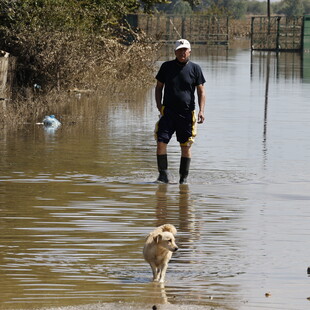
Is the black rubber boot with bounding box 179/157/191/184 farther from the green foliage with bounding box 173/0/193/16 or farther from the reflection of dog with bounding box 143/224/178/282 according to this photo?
the green foliage with bounding box 173/0/193/16

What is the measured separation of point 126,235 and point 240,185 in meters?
3.63

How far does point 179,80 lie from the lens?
12.1 metres

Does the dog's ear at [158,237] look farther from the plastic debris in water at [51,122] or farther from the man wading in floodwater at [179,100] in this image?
the plastic debris in water at [51,122]

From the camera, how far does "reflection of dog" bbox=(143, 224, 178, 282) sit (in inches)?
288

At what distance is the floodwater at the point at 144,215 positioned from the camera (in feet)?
23.6

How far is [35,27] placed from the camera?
22750 mm

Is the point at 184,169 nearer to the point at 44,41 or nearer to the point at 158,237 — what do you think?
the point at 158,237

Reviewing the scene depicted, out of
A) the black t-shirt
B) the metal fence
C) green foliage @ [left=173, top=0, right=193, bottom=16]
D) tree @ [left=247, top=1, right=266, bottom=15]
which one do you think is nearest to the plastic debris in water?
the black t-shirt

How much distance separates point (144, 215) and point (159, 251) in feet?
9.70

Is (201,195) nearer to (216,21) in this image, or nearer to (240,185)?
(240,185)

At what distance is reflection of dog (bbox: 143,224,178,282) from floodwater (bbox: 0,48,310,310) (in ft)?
0.34

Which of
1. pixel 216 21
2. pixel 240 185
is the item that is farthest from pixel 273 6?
pixel 240 185

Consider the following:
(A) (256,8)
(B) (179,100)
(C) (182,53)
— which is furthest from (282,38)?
(A) (256,8)

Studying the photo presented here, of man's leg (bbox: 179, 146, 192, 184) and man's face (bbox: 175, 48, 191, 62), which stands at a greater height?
man's face (bbox: 175, 48, 191, 62)
